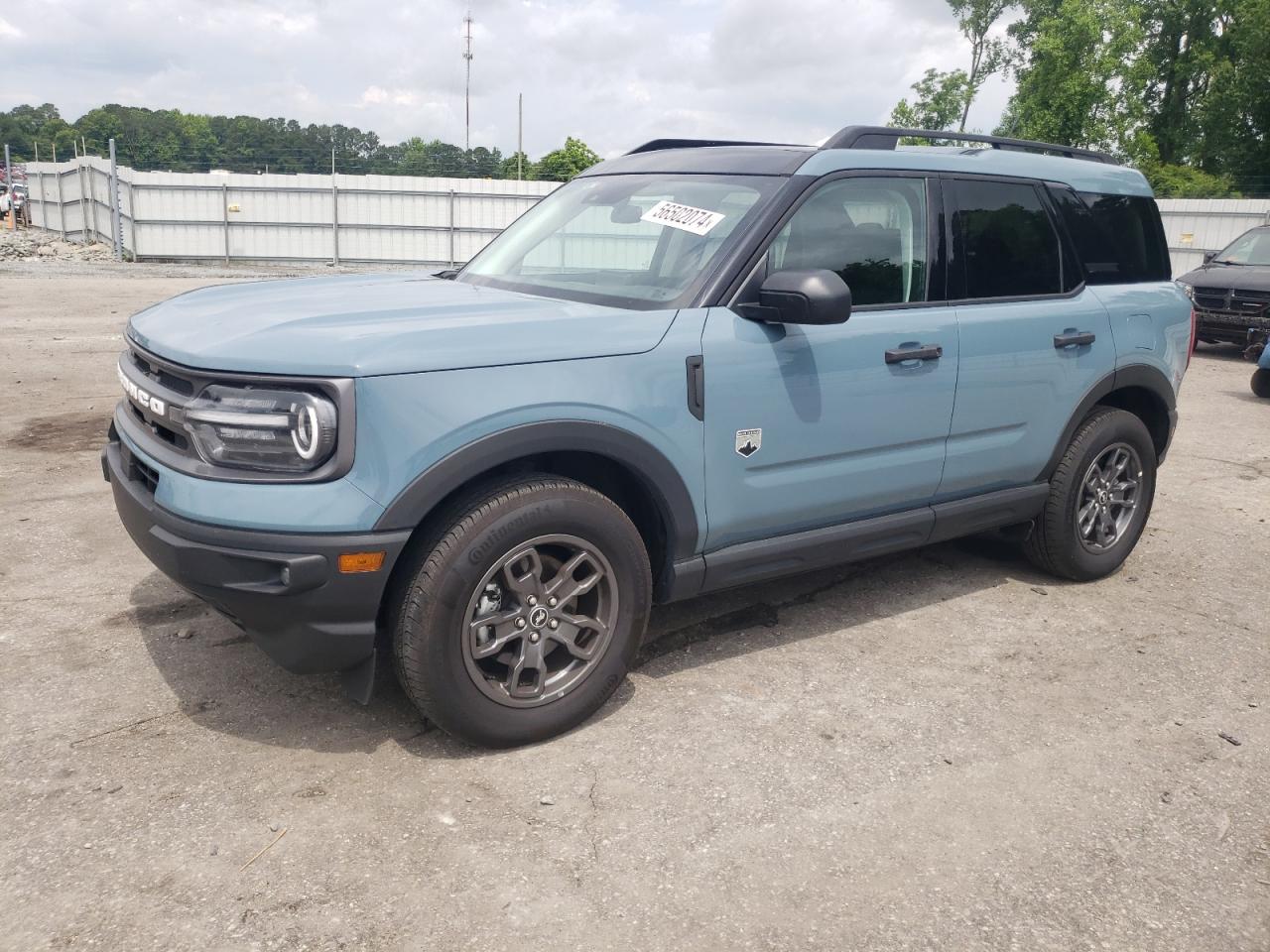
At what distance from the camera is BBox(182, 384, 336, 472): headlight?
279 cm

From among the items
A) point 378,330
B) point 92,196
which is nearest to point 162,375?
point 378,330

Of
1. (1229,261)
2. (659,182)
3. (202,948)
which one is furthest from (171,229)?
(202,948)

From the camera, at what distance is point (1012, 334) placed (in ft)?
14.2

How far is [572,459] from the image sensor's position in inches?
133

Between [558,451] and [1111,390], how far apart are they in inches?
116

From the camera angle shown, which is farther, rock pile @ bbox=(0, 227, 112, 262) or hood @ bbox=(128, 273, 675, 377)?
rock pile @ bbox=(0, 227, 112, 262)

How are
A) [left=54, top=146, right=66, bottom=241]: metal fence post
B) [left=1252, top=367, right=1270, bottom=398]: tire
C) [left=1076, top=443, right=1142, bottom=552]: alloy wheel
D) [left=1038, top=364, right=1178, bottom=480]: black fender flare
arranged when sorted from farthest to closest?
[left=54, top=146, right=66, bottom=241]: metal fence post < [left=1252, top=367, right=1270, bottom=398]: tire < [left=1076, top=443, right=1142, bottom=552]: alloy wheel < [left=1038, top=364, right=1178, bottom=480]: black fender flare

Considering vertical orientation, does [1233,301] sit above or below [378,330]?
below

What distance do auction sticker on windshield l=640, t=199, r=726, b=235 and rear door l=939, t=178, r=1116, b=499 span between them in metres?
1.06

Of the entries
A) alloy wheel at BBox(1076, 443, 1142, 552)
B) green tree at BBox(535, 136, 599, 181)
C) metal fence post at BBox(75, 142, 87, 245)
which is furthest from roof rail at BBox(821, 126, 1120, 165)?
green tree at BBox(535, 136, 599, 181)

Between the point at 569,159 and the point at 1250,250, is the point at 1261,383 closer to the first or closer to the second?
the point at 1250,250

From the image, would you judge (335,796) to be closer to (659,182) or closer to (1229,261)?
(659,182)

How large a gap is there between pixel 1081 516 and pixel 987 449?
0.86m

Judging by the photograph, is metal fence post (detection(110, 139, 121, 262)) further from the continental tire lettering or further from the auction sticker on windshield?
the continental tire lettering
